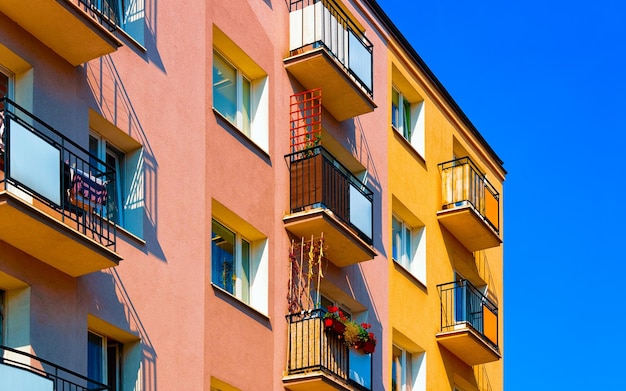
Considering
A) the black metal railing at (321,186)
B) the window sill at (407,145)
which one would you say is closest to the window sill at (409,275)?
the window sill at (407,145)

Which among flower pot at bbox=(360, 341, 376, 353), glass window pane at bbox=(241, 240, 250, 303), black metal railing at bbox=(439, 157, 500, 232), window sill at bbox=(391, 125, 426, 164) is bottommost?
flower pot at bbox=(360, 341, 376, 353)

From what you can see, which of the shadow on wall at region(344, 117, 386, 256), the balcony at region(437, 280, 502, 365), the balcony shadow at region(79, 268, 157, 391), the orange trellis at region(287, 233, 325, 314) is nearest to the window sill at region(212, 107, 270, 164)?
the orange trellis at region(287, 233, 325, 314)

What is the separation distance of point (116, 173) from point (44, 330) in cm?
386

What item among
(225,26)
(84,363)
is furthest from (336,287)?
(84,363)

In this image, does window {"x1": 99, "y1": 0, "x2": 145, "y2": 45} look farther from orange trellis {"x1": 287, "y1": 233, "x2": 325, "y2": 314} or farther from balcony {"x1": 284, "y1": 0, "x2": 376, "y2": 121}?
orange trellis {"x1": 287, "y1": 233, "x2": 325, "y2": 314}

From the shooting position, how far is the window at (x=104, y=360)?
22094 mm

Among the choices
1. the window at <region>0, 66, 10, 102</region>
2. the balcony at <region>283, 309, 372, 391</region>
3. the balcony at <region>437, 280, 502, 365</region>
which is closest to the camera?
the window at <region>0, 66, 10, 102</region>

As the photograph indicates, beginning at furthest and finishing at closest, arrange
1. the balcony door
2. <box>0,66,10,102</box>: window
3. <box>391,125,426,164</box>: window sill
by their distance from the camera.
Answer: the balcony door → <box>391,125,426,164</box>: window sill → <box>0,66,10,102</box>: window

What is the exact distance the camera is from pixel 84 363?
2103 cm

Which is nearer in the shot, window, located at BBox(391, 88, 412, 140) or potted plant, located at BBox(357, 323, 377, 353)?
potted plant, located at BBox(357, 323, 377, 353)

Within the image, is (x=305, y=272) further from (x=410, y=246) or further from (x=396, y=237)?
(x=410, y=246)

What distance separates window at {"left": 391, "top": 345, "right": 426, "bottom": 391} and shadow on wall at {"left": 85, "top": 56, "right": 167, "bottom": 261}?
1035 cm

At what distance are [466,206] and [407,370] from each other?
14.1 ft

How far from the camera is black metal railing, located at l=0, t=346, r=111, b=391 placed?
1938 cm
